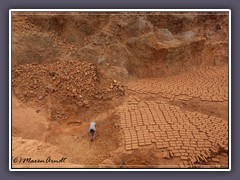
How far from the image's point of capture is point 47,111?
18.5 ft

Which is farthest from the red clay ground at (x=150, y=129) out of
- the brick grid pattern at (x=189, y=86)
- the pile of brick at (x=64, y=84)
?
the pile of brick at (x=64, y=84)

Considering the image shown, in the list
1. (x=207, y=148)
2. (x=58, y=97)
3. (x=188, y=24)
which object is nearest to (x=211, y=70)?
(x=188, y=24)

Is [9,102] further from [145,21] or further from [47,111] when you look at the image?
[145,21]

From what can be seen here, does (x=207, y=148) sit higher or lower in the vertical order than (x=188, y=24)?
lower

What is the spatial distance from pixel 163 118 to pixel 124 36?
2772 millimetres

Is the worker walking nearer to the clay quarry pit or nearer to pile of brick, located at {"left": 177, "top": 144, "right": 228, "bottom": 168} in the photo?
the clay quarry pit

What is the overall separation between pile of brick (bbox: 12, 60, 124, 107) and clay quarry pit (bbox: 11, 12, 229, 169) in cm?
2

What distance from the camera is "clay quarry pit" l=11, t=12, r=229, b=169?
14.0 ft

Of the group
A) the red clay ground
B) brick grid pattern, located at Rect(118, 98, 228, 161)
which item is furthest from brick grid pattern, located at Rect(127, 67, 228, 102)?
brick grid pattern, located at Rect(118, 98, 228, 161)

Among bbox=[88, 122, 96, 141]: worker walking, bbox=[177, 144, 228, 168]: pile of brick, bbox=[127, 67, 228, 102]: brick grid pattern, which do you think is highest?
bbox=[127, 67, 228, 102]: brick grid pattern

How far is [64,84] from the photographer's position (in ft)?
19.3

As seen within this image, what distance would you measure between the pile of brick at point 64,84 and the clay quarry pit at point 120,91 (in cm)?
2

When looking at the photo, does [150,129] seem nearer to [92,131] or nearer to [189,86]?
[92,131]

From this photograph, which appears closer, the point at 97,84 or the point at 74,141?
the point at 74,141
